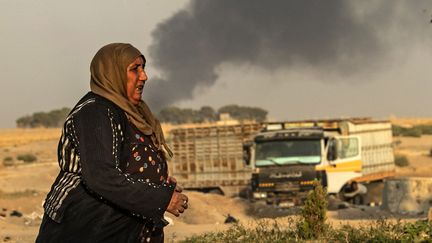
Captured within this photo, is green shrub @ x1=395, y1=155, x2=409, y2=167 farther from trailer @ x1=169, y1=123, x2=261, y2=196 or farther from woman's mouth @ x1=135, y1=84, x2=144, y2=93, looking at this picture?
woman's mouth @ x1=135, y1=84, x2=144, y2=93

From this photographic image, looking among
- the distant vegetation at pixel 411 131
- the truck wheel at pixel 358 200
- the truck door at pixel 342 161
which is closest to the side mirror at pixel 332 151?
the truck door at pixel 342 161

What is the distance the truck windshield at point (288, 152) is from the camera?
2259 cm

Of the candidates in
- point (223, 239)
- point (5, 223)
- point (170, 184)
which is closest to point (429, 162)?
point (5, 223)

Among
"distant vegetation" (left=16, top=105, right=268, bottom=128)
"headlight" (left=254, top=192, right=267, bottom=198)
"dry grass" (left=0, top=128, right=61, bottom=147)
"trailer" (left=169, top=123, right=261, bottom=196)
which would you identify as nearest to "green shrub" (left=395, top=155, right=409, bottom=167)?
"trailer" (left=169, top=123, right=261, bottom=196)

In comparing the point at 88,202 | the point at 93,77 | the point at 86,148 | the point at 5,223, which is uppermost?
the point at 93,77

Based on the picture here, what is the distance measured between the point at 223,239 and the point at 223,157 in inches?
630

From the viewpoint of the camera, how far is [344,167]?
24.2 m

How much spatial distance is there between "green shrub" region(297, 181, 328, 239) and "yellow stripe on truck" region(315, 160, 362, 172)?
10.0 m

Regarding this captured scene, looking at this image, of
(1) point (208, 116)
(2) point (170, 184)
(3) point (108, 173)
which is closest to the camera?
(3) point (108, 173)

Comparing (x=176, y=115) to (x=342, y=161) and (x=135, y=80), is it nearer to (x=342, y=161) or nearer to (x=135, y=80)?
(x=342, y=161)

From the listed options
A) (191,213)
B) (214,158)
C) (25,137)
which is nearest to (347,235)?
(191,213)

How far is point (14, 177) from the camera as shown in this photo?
3928 centimetres

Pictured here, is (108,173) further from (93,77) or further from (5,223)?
(5,223)

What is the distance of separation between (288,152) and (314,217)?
10613 mm
